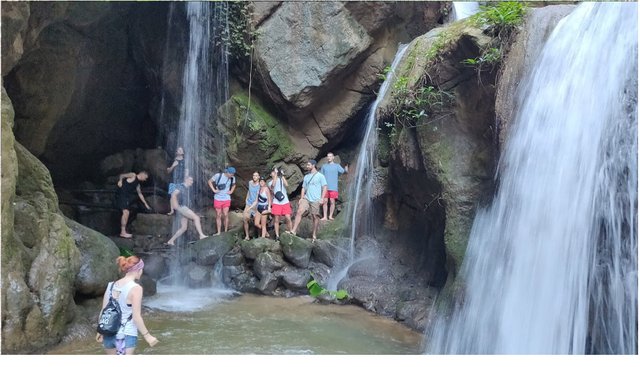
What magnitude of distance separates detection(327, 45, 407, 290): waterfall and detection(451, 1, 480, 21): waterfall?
345cm

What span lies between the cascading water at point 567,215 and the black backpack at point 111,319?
387 centimetres

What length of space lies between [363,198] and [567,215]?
557 cm

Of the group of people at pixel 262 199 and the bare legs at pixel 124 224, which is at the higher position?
the group of people at pixel 262 199

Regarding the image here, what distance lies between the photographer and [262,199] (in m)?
10.6

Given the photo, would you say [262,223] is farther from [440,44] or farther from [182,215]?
[440,44]

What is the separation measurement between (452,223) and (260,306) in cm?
356

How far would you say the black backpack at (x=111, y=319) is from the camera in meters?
4.18

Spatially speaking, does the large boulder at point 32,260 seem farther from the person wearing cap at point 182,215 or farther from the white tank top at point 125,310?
the person wearing cap at point 182,215

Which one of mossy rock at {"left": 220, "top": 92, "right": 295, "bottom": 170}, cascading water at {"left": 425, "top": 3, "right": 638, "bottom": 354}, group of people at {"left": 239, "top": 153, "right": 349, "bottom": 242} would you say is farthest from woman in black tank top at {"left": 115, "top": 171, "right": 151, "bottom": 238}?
Result: cascading water at {"left": 425, "top": 3, "right": 638, "bottom": 354}

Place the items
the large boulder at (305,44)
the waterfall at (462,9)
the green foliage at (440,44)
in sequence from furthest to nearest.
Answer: the waterfall at (462,9), the large boulder at (305,44), the green foliage at (440,44)

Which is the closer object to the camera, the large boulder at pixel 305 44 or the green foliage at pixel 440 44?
the green foliage at pixel 440 44

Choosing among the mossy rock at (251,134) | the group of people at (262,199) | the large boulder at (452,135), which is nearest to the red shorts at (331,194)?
the group of people at (262,199)

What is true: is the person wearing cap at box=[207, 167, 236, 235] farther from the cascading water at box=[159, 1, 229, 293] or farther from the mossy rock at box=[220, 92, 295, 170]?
the cascading water at box=[159, 1, 229, 293]

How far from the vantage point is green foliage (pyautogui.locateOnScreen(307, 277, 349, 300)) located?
8.84 m
